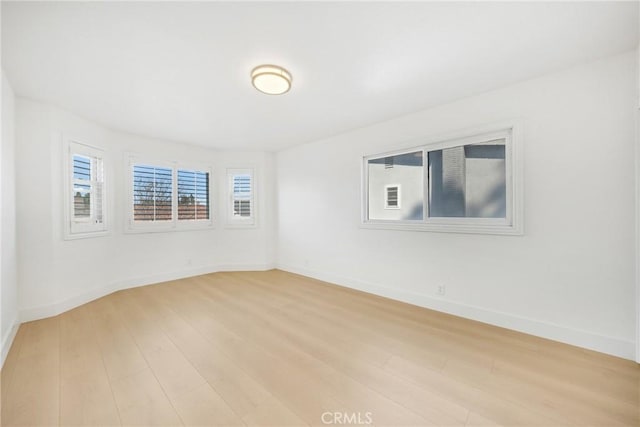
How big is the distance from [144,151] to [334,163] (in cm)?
323

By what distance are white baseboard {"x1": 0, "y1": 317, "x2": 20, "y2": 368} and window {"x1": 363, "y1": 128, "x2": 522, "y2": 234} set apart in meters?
3.93

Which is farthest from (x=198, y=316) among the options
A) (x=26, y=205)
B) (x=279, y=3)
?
(x=279, y=3)

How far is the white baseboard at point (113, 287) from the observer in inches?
114

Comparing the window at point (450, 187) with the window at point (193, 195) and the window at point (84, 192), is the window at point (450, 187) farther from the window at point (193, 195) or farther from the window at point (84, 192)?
the window at point (84, 192)

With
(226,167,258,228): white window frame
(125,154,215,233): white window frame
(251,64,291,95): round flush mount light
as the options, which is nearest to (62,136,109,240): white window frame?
(125,154,215,233): white window frame

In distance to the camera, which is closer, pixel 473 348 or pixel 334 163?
pixel 473 348

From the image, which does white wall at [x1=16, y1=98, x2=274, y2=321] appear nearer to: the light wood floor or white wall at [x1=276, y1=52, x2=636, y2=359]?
the light wood floor

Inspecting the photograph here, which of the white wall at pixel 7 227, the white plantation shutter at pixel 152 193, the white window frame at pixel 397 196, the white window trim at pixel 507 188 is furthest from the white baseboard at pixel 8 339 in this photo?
the white window frame at pixel 397 196

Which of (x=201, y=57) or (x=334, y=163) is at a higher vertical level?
(x=201, y=57)

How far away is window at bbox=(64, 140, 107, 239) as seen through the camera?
3.23 metres

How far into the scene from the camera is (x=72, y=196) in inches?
128

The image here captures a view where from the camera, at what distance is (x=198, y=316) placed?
2.98 metres

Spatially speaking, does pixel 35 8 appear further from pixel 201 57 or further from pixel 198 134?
pixel 198 134

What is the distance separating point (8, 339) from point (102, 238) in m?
1.63
